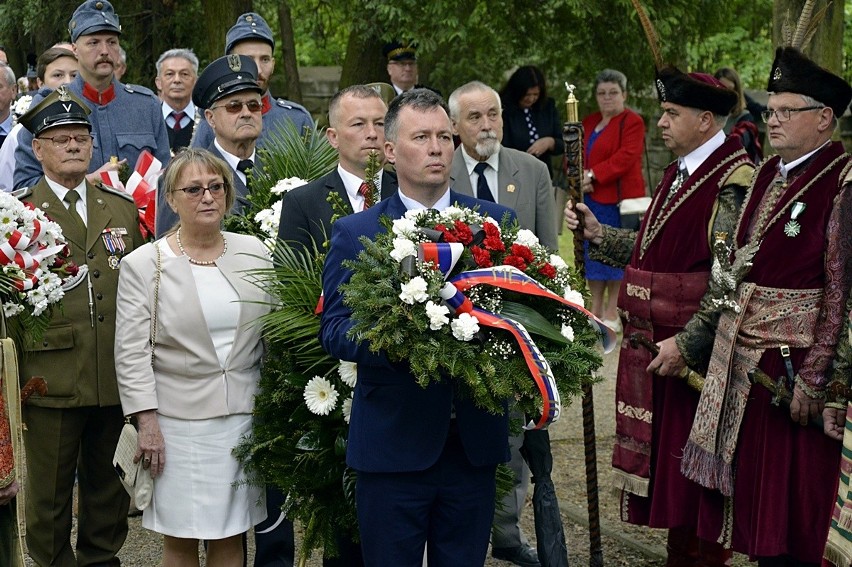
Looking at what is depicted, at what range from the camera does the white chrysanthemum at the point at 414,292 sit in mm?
3748

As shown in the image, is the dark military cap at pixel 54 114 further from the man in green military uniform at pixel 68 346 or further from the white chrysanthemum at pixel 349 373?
the white chrysanthemum at pixel 349 373

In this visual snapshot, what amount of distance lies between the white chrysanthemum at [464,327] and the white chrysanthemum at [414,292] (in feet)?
0.40

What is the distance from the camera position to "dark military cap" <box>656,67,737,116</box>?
18.6 feet

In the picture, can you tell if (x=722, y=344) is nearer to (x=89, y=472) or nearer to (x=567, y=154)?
(x=567, y=154)

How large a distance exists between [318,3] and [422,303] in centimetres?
921

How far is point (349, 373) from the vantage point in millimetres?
4816

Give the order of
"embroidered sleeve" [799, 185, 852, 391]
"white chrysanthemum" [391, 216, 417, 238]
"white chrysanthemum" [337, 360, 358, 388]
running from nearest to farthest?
"white chrysanthemum" [391, 216, 417, 238], "white chrysanthemum" [337, 360, 358, 388], "embroidered sleeve" [799, 185, 852, 391]

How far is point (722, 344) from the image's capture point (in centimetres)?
530

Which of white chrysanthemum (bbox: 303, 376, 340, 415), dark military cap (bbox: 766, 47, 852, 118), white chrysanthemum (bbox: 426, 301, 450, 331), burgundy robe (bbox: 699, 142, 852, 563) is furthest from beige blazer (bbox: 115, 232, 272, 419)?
dark military cap (bbox: 766, 47, 852, 118)

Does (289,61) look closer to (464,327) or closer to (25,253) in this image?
(25,253)

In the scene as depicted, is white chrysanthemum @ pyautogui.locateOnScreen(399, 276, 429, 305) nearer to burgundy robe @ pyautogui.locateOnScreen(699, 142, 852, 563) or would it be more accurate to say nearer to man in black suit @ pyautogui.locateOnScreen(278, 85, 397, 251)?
man in black suit @ pyautogui.locateOnScreen(278, 85, 397, 251)

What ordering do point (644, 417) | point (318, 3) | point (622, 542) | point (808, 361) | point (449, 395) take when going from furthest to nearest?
point (318, 3), point (622, 542), point (644, 417), point (808, 361), point (449, 395)

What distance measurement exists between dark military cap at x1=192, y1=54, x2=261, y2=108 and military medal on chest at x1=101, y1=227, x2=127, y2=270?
906mm

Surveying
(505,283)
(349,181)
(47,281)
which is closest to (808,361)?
(505,283)
